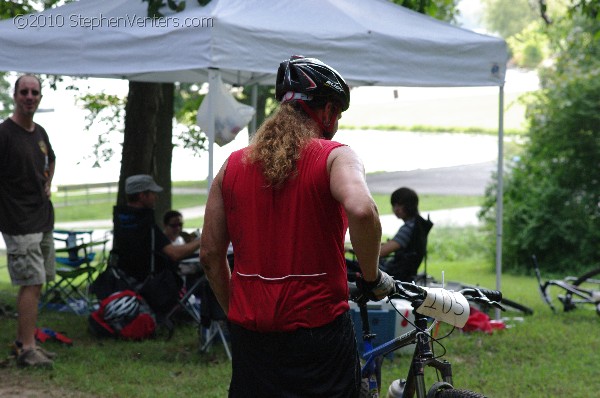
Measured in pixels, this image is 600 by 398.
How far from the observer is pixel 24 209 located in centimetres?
629

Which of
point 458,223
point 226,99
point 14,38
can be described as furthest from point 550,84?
point 14,38

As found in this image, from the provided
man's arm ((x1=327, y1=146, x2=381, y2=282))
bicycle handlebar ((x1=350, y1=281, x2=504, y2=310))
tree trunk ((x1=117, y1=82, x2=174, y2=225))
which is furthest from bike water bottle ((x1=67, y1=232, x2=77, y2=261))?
man's arm ((x1=327, y1=146, x2=381, y2=282))

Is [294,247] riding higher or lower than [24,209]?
higher

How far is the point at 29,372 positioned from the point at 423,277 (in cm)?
311

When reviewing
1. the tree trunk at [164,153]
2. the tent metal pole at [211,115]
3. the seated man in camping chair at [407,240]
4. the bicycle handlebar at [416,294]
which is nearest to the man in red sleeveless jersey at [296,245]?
the bicycle handlebar at [416,294]

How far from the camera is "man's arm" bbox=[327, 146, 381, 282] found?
266cm

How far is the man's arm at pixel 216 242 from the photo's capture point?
3.04 meters

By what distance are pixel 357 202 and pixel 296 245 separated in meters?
0.28

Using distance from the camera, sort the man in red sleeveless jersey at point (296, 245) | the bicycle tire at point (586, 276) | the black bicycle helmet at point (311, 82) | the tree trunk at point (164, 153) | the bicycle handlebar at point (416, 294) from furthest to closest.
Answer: the tree trunk at point (164, 153)
the bicycle tire at point (586, 276)
the bicycle handlebar at point (416, 294)
the black bicycle helmet at point (311, 82)
the man in red sleeveless jersey at point (296, 245)

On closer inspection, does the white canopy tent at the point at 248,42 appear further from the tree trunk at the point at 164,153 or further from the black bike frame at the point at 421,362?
the black bike frame at the point at 421,362

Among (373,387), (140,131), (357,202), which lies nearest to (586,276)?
(140,131)

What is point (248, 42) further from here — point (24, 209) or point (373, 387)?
point (373, 387)

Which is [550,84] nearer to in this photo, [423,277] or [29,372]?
[423,277]

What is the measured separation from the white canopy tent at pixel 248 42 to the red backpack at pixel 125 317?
151cm
